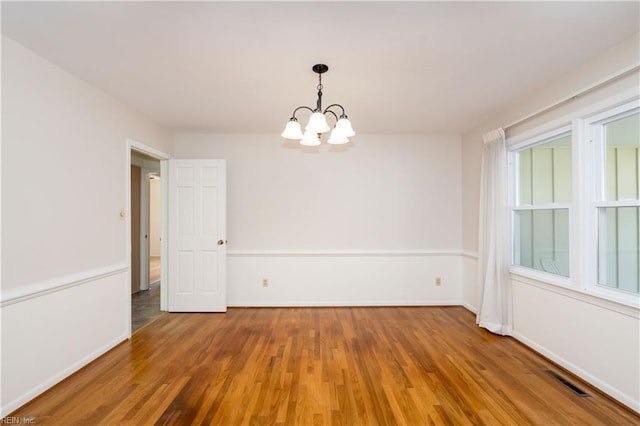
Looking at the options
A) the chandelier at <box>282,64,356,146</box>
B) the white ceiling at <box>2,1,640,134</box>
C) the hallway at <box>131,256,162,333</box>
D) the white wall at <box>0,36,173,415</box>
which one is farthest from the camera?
the hallway at <box>131,256,162,333</box>

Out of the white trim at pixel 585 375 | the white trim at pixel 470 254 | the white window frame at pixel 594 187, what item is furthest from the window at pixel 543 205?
the white trim at pixel 585 375

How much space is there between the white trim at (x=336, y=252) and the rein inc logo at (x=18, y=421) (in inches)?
101

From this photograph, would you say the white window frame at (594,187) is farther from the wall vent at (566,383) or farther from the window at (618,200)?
the wall vent at (566,383)

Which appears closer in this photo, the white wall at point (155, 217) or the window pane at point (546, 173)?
the window pane at point (546, 173)

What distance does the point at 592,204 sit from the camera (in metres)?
2.37

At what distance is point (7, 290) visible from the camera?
1954mm

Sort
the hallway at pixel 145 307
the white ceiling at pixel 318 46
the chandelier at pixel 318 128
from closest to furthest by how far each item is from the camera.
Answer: the white ceiling at pixel 318 46 < the chandelier at pixel 318 128 < the hallway at pixel 145 307

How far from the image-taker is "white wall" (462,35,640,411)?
2.03 meters

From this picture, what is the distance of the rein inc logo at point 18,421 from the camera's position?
6.16 ft

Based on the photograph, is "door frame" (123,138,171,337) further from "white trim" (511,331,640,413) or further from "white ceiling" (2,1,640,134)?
"white trim" (511,331,640,413)

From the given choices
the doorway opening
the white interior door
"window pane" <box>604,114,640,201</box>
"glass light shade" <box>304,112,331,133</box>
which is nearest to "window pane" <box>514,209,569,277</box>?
"window pane" <box>604,114,640,201</box>

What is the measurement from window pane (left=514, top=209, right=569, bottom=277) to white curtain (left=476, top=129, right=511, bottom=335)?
0.68 feet

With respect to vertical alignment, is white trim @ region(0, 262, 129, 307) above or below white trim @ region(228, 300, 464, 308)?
above

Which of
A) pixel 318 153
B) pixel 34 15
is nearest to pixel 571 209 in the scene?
pixel 318 153
